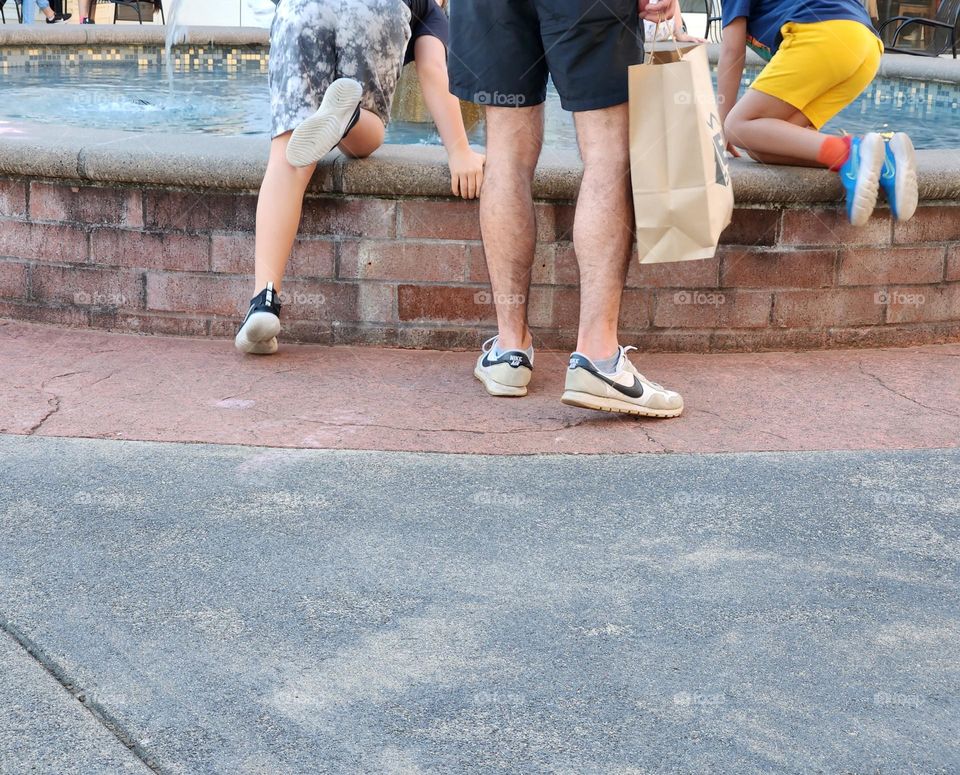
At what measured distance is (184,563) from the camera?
7.83 ft

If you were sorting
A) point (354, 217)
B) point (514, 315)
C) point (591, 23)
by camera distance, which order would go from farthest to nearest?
point (354, 217) → point (514, 315) → point (591, 23)

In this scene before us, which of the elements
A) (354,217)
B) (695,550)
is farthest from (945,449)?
(354,217)

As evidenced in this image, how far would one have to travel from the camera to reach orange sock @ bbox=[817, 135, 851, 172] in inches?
150

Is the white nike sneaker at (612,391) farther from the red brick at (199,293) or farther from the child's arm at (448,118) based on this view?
the red brick at (199,293)

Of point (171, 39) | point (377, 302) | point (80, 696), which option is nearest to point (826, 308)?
point (377, 302)

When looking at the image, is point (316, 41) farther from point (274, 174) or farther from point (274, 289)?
point (274, 289)

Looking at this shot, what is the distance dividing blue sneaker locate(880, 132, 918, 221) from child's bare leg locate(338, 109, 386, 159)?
1.50 metres

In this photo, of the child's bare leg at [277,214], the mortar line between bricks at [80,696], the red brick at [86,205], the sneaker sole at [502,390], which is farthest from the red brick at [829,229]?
the mortar line between bricks at [80,696]

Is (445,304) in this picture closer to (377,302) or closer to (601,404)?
(377,302)

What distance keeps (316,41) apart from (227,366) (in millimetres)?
1015

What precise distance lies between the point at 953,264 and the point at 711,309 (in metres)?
0.81

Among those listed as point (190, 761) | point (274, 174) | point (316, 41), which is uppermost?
point (316, 41)

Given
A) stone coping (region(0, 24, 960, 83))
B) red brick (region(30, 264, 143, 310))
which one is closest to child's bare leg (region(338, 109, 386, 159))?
red brick (region(30, 264, 143, 310))

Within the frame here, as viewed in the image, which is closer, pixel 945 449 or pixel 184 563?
pixel 184 563
